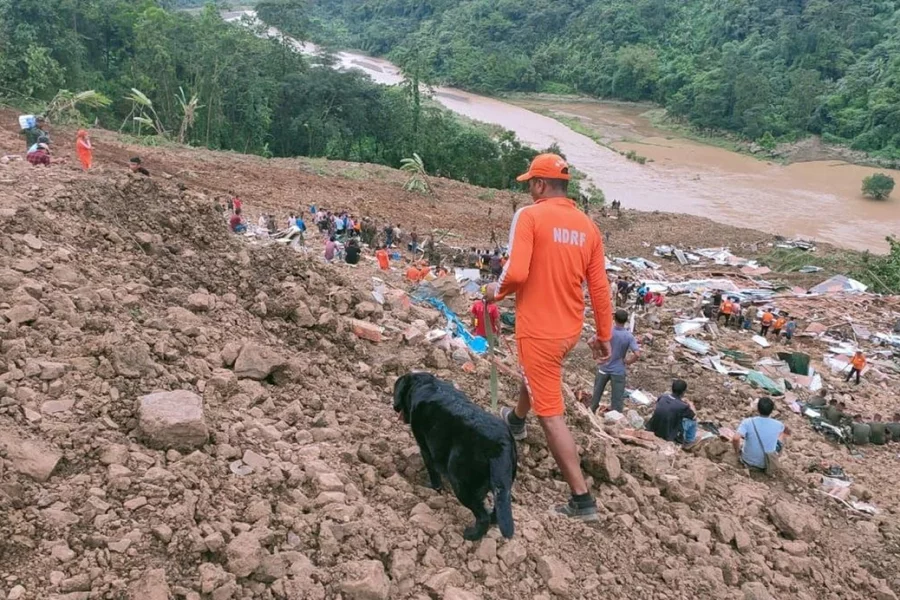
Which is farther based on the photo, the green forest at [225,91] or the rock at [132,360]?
the green forest at [225,91]

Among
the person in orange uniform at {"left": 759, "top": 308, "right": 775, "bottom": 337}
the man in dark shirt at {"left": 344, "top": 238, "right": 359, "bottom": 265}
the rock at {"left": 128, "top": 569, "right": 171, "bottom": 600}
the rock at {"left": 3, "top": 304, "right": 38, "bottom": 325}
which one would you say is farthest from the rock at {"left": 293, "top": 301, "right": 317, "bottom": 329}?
the person in orange uniform at {"left": 759, "top": 308, "right": 775, "bottom": 337}

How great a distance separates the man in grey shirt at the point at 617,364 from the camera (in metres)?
5.46

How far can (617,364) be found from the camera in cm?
551

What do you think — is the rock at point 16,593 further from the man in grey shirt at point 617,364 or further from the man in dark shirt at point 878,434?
the man in dark shirt at point 878,434

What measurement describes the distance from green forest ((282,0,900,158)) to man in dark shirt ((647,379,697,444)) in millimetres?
26621

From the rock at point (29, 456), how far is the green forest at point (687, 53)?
94.2ft

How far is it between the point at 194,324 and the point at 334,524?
61.5 inches

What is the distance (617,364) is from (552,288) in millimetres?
2896

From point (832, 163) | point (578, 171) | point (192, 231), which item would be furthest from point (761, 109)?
point (192, 231)

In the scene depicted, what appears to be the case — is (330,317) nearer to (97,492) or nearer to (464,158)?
(97,492)

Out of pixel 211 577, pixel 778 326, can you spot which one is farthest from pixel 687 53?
pixel 211 577

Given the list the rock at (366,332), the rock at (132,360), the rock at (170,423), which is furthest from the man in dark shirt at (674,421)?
the rock at (132,360)

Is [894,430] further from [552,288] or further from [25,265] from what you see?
[25,265]

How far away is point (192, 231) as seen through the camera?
15.7 ft
